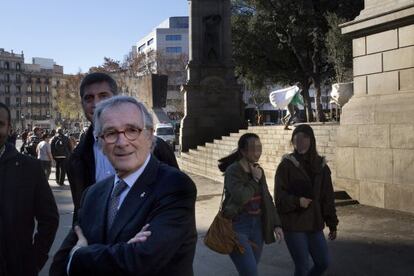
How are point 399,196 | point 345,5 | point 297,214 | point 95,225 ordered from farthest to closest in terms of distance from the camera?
point 345,5, point 399,196, point 297,214, point 95,225

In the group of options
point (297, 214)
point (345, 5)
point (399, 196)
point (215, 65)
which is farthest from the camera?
point (345, 5)

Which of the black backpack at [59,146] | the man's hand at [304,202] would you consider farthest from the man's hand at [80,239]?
the black backpack at [59,146]

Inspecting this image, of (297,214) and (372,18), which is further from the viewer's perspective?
(372,18)

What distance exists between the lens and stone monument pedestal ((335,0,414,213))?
9.40 metres

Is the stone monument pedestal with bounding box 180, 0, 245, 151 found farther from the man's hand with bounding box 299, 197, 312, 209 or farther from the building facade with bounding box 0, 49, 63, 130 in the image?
the building facade with bounding box 0, 49, 63, 130

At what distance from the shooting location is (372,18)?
10.3 m

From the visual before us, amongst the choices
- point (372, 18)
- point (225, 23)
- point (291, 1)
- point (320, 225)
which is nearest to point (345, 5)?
point (291, 1)

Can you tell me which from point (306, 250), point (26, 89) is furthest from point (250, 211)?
point (26, 89)

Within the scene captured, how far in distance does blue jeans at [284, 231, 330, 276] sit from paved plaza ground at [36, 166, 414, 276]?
3.42 ft

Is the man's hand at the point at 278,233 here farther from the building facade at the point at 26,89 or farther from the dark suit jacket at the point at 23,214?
the building facade at the point at 26,89

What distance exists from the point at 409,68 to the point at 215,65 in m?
14.2

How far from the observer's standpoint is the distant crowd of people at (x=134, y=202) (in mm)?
1962

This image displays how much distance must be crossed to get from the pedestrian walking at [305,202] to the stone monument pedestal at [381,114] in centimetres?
446

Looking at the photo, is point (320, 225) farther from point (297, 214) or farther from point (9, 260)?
point (9, 260)
